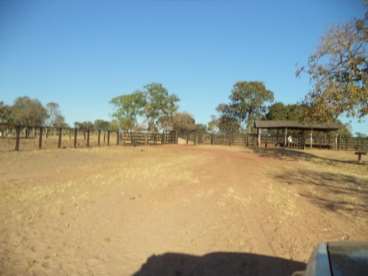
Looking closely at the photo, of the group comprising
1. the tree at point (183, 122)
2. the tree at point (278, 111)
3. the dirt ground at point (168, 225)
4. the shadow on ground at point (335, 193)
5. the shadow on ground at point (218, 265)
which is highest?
the tree at point (278, 111)

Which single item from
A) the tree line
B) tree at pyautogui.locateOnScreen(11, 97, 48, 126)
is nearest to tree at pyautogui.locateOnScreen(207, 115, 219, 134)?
the tree line

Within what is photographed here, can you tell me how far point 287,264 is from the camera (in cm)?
447

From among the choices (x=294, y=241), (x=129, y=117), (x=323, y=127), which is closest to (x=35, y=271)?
(x=294, y=241)

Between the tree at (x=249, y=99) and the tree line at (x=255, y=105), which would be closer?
the tree line at (x=255, y=105)

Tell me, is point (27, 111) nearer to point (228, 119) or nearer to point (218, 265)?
point (228, 119)

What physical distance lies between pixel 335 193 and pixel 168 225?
5.30 meters

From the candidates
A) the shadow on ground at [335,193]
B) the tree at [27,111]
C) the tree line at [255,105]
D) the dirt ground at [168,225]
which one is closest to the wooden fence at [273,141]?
the tree line at [255,105]

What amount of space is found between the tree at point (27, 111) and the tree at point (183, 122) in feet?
113

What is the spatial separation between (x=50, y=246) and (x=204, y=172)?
752cm

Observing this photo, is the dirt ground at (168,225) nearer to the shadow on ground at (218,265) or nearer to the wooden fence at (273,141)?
the shadow on ground at (218,265)

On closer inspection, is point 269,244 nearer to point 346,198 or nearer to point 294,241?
point 294,241

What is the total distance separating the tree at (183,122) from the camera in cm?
7125

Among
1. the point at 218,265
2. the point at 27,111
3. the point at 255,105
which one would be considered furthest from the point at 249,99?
the point at 218,265

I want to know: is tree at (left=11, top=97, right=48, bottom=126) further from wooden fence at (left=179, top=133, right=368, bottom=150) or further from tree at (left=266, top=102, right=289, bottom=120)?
tree at (left=266, top=102, right=289, bottom=120)
